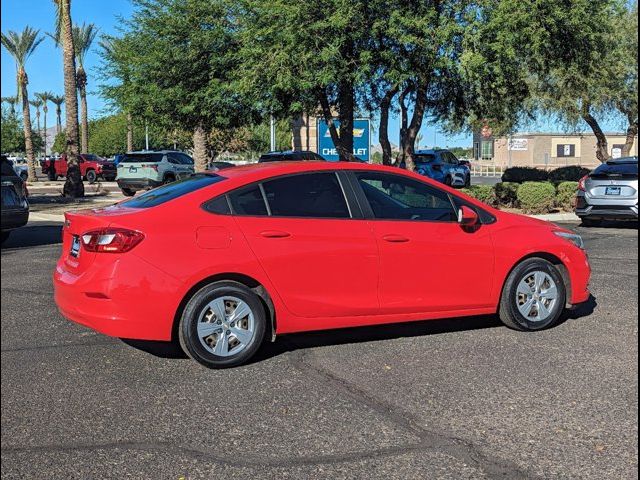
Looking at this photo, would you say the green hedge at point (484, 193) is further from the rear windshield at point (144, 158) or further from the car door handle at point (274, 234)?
the car door handle at point (274, 234)

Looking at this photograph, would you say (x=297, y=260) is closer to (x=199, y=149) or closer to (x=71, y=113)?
(x=71, y=113)

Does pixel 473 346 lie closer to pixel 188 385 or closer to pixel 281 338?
pixel 281 338

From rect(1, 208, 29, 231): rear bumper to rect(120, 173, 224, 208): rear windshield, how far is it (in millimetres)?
750

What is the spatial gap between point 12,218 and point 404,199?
296 cm

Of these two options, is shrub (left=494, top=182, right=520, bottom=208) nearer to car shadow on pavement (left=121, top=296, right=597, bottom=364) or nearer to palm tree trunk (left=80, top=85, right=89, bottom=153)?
car shadow on pavement (left=121, top=296, right=597, bottom=364)

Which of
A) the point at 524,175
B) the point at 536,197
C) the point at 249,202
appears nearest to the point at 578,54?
the point at 536,197

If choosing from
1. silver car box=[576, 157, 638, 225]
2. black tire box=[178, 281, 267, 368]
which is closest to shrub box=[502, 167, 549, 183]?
silver car box=[576, 157, 638, 225]

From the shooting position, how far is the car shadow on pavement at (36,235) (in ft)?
35.0

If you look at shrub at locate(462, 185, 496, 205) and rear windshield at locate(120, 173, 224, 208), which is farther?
shrub at locate(462, 185, 496, 205)

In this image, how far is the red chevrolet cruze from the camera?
452 cm

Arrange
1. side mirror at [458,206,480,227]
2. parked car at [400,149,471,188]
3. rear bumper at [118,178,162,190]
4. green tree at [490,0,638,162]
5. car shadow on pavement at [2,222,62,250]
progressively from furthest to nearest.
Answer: parked car at [400,149,471,188], rear bumper at [118,178,162,190], green tree at [490,0,638,162], car shadow on pavement at [2,222,62,250], side mirror at [458,206,480,227]

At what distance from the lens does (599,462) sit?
3270mm

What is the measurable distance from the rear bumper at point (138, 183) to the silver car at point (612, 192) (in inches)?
635

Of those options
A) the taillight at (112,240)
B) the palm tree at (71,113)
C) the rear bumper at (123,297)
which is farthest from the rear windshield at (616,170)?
the palm tree at (71,113)
